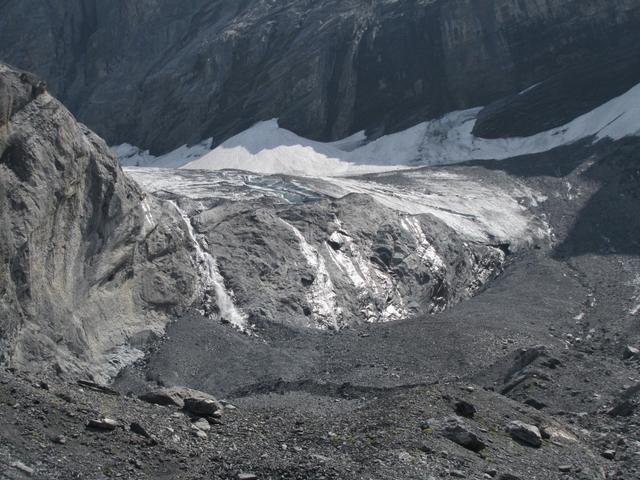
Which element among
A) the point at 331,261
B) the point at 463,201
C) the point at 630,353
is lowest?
the point at 630,353

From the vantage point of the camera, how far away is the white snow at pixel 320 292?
40.5 metres

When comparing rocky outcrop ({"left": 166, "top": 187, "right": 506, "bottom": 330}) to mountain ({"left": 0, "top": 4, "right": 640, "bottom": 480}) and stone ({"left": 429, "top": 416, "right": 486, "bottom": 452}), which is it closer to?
mountain ({"left": 0, "top": 4, "right": 640, "bottom": 480})

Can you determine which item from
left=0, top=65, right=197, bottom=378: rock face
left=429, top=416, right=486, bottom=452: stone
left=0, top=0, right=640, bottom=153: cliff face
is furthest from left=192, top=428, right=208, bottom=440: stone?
left=0, top=0, right=640, bottom=153: cliff face

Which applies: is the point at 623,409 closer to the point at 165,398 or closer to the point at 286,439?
the point at 286,439

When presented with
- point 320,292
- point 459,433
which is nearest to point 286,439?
point 459,433

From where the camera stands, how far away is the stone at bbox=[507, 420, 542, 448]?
71.3 feet

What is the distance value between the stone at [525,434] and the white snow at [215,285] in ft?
56.7

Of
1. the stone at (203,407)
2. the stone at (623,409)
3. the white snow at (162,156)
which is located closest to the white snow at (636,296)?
the stone at (623,409)

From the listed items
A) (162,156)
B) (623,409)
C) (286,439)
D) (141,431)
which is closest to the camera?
(141,431)

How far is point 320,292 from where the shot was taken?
41781mm

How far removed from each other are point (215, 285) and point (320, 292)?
146 inches

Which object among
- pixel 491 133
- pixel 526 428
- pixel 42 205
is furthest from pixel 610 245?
pixel 526 428

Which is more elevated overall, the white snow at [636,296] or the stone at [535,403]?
the stone at [535,403]

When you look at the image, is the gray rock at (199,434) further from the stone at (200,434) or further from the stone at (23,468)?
the stone at (23,468)
